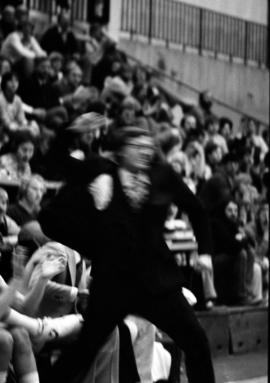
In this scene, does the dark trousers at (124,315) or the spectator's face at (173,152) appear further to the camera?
the spectator's face at (173,152)

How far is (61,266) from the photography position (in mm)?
7008

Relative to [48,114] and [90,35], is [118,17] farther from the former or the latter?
[48,114]

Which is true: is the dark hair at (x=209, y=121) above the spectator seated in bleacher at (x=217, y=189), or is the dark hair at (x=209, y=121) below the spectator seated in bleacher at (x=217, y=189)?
below

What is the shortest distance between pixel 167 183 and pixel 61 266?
858mm

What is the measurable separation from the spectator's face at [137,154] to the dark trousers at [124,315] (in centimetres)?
69

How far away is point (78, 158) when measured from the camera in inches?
280

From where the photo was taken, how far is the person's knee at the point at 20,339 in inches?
261

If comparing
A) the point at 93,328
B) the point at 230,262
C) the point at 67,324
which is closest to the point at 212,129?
the point at 230,262

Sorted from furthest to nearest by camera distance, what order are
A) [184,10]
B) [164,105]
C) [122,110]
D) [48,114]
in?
[184,10] < [164,105] < [122,110] < [48,114]

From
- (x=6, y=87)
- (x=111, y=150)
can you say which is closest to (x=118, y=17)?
(x=6, y=87)

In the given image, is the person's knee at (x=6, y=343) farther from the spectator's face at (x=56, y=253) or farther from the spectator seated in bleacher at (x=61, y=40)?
the spectator seated in bleacher at (x=61, y=40)

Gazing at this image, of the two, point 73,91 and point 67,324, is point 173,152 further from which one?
point 67,324

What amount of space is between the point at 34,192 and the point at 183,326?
3.30m

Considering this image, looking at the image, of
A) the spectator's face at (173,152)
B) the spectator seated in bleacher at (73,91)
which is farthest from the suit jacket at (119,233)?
the spectator's face at (173,152)
